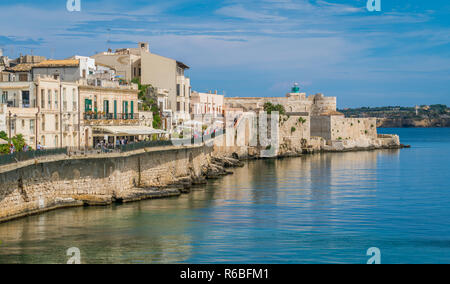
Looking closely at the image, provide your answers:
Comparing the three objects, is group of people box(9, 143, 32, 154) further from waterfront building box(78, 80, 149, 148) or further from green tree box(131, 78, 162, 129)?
green tree box(131, 78, 162, 129)

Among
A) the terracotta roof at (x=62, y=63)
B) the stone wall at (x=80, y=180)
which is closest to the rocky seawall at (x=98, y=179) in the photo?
the stone wall at (x=80, y=180)

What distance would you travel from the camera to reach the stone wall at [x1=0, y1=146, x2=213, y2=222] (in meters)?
26.8

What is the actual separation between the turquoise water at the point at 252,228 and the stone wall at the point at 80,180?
78cm

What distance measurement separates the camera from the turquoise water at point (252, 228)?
74.9ft

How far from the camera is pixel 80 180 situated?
3145 cm

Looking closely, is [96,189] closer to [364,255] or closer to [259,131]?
[364,255]

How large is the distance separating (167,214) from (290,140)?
51040 millimetres

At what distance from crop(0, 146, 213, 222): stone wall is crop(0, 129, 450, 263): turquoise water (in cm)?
78

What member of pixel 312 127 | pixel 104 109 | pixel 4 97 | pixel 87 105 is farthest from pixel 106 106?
pixel 312 127

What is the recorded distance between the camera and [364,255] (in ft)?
76.5

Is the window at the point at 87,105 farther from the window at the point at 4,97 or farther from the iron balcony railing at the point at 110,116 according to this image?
the window at the point at 4,97

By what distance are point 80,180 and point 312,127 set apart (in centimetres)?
6260

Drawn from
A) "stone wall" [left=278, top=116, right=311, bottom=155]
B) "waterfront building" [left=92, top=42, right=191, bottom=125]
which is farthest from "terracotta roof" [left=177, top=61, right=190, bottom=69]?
"stone wall" [left=278, top=116, right=311, bottom=155]
